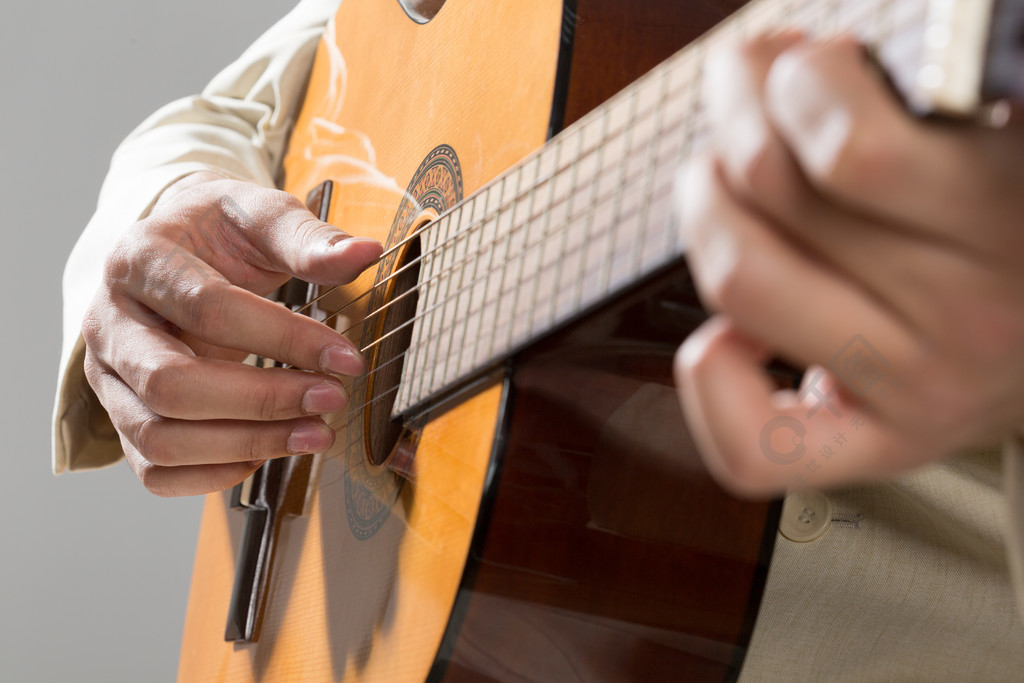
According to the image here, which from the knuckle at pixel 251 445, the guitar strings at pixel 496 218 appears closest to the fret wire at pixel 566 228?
the guitar strings at pixel 496 218

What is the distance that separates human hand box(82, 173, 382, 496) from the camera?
0.56 m

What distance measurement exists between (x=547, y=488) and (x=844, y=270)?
22cm

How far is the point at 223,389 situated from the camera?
56 centimetres

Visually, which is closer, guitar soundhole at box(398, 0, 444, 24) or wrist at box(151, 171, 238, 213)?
guitar soundhole at box(398, 0, 444, 24)

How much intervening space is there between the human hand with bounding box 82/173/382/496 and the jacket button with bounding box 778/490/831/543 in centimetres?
29

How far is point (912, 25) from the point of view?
0.21 metres

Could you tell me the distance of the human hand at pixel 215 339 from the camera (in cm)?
56

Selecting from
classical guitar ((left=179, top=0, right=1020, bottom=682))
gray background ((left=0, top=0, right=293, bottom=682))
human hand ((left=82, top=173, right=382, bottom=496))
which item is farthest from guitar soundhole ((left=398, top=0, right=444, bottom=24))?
gray background ((left=0, top=0, right=293, bottom=682))

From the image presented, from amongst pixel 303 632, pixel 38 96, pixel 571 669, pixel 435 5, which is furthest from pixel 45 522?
pixel 571 669

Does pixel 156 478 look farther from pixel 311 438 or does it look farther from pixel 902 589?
pixel 902 589

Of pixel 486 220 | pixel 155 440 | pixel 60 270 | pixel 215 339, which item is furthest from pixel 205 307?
pixel 60 270

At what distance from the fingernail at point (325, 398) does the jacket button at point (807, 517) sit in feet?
0.98

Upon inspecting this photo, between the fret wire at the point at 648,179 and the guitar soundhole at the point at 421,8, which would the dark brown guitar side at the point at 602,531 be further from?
the guitar soundhole at the point at 421,8

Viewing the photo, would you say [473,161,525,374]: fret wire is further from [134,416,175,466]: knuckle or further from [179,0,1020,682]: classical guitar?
[134,416,175,466]: knuckle
